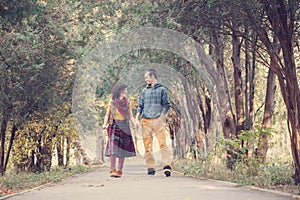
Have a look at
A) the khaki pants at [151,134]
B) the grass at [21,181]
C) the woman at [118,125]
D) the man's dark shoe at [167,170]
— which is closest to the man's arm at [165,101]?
the khaki pants at [151,134]

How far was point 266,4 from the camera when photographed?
40.0ft

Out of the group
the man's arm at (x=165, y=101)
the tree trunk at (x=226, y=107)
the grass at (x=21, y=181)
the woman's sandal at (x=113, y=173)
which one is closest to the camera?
the man's arm at (x=165, y=101)

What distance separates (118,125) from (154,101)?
1.19 meters

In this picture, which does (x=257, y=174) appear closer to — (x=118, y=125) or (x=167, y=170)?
(x=167, y=170)

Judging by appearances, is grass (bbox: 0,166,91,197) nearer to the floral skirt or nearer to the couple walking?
the floral skirt

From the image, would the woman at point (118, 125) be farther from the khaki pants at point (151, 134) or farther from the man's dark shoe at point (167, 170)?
the man's dark shoe at point (167, 170)

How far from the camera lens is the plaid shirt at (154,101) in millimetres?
11328

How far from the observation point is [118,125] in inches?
482

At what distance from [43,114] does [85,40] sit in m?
3.20

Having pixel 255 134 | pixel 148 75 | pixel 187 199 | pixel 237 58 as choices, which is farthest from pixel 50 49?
pixel 187 199

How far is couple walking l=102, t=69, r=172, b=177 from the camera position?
1136cm

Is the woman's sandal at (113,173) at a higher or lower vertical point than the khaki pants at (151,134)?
lower

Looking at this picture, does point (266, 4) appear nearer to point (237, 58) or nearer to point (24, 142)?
point (237, 58)

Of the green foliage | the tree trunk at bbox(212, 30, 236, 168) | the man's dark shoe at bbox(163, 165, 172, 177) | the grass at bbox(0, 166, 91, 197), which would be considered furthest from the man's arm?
the tree trunk at bbox(212, 30, 236, 168)
